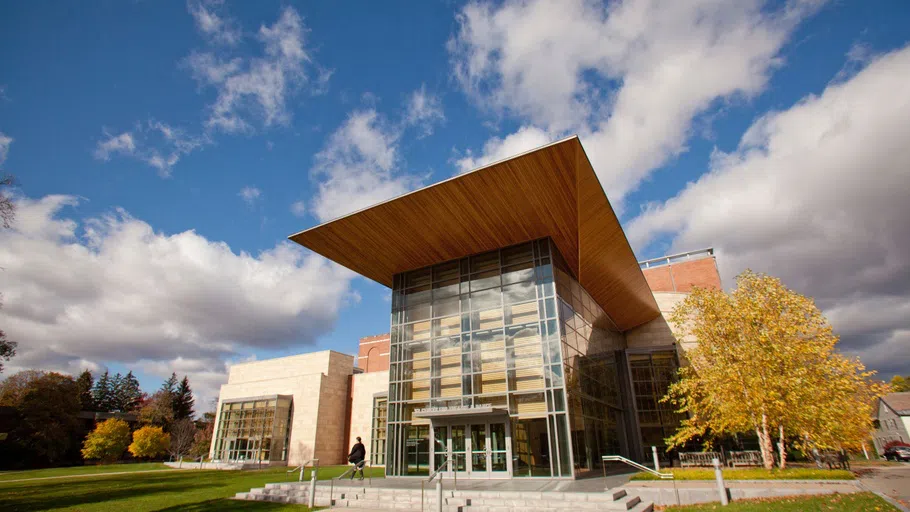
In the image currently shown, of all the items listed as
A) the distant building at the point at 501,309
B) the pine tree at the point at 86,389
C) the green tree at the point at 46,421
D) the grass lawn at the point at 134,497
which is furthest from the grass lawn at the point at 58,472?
the pine tree at the point at 86,389

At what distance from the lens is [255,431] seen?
1475 inches

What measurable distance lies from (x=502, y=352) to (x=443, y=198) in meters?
6.61

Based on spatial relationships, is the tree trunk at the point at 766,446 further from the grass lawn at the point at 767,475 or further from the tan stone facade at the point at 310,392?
the tan stone facade at the point at 310,392

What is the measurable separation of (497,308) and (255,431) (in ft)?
94.0

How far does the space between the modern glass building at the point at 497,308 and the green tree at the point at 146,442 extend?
33.9 metres

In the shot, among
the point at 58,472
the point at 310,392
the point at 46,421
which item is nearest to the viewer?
the point at 58,472

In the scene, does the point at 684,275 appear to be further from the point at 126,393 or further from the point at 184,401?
the point at 126,393

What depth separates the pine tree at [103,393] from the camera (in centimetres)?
7254

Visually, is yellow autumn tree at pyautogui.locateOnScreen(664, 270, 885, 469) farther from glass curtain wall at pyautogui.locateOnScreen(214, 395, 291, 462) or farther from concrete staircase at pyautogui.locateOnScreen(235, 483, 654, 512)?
glass curtain wall at pyautogui.locateOnScreen(214, 395, 291, 462)

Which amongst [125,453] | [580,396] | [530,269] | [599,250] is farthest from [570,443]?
[125,453]

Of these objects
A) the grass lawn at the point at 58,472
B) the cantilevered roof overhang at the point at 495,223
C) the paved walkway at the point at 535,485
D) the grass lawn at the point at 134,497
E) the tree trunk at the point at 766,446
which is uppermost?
the cantilevered roof overhang at the point at 495,223

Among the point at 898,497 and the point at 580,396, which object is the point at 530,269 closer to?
the point at 580,396

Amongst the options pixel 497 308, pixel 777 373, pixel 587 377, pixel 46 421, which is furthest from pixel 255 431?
pixel 777 373

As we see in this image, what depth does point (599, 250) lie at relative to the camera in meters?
19.5
